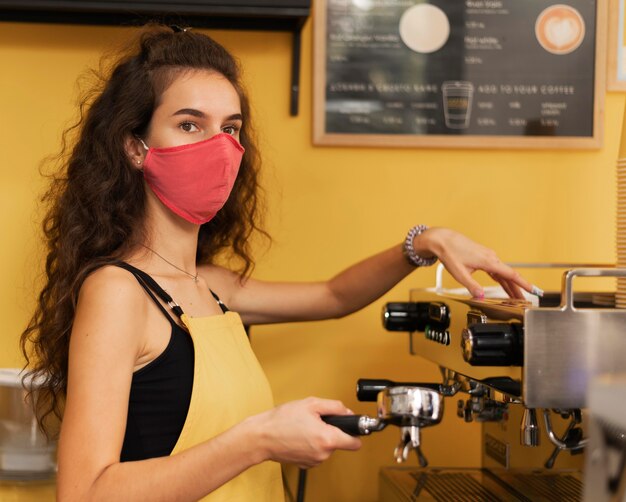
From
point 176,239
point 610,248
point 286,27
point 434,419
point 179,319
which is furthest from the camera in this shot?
point 610,248

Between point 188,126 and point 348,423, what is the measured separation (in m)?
0.58

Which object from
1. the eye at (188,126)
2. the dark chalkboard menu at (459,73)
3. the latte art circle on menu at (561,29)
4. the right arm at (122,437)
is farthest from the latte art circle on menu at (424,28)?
the right arm at (122,437)

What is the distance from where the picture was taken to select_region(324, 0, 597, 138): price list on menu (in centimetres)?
191

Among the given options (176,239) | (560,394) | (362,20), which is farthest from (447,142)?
(560,394)

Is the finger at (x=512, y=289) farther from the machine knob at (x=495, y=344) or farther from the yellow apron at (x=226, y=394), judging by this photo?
the yellow apron at (x=226, y=394)

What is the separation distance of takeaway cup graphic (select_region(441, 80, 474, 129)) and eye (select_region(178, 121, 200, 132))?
0.79m

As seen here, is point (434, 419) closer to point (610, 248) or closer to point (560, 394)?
point (560, 394)

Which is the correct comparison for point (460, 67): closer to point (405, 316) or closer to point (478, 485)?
point (405, 316)

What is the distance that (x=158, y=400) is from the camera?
1.22 metres

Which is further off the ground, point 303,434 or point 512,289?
point 512,289

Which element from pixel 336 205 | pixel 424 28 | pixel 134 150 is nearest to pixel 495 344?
pixel 134 150

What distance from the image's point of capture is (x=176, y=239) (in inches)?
54.9

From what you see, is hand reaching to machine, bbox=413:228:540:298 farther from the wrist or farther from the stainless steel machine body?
the wrist

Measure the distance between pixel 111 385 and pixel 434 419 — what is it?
1.45ft
